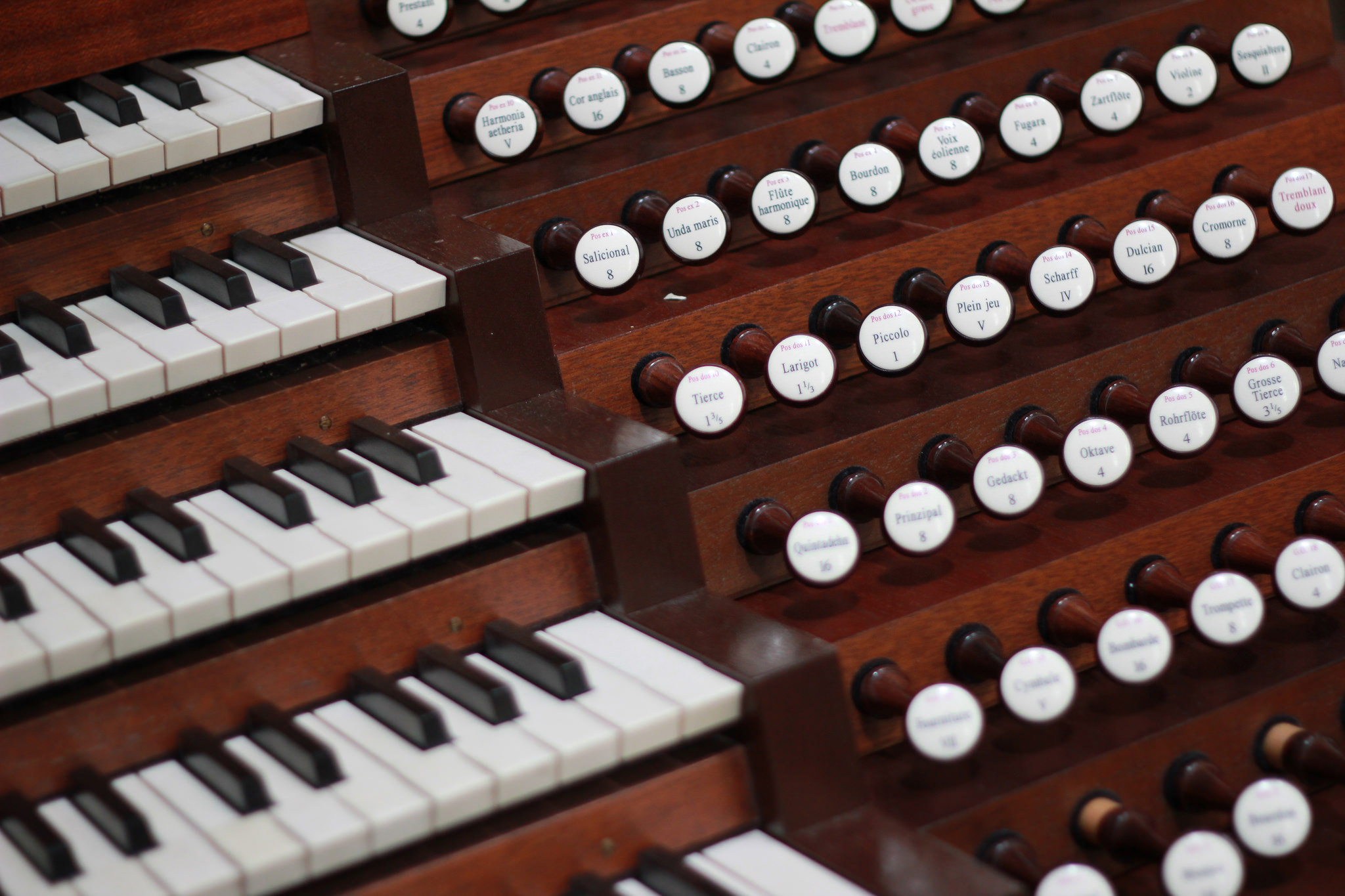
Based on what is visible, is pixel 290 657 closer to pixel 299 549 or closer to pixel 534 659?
pixel 299 549

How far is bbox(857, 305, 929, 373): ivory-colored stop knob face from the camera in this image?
80.8 inches

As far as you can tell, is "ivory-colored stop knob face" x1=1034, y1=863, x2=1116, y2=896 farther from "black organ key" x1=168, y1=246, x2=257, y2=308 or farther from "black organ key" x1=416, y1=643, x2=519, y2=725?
"black organ key" x1=168, y1=246, x2=257, y2=308

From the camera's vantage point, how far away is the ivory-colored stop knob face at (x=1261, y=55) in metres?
2.51

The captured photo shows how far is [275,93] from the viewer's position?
6.93 feet

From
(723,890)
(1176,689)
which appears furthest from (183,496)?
(1176,689)

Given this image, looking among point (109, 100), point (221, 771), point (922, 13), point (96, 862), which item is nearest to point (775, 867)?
point (221, 771)

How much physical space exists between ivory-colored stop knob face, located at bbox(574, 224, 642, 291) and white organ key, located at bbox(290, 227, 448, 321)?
0.21 meters

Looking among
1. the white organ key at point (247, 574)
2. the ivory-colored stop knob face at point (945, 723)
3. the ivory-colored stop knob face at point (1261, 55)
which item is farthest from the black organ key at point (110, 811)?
the ivory-colored stop knob face at point (1261, 55)

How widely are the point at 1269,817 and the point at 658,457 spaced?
826 millimetres

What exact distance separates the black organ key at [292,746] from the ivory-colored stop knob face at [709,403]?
616 mm

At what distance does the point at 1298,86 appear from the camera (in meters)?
2.66

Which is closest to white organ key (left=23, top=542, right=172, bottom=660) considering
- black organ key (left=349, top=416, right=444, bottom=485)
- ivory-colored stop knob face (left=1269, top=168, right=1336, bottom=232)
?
black organ key (left=349, top=416, right=444, bottom=485)

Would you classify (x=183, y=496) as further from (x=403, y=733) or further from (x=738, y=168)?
(x=738, y=168)

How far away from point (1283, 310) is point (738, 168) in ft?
2.71
